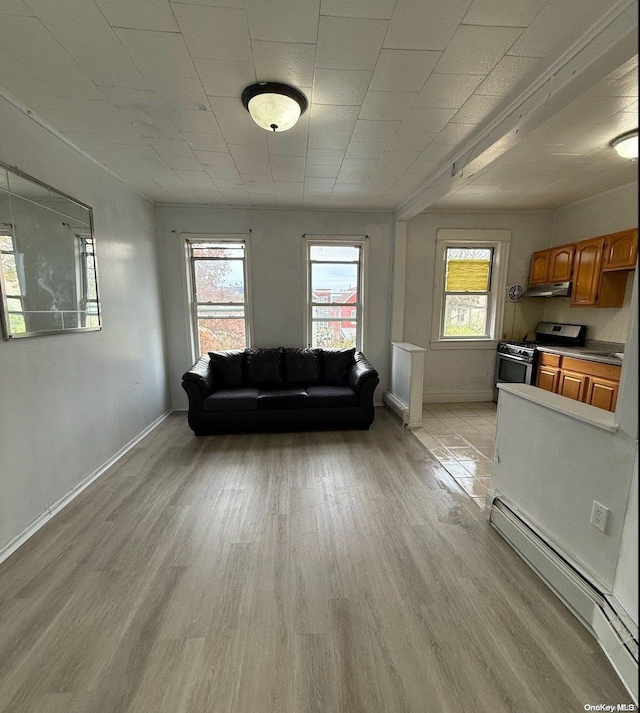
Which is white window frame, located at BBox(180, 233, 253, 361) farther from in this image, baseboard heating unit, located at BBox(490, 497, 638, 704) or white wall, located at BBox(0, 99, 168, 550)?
baseboard heating unit, located at BBox(490, 497, 638, 704)

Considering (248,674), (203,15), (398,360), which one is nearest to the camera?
(248,674)

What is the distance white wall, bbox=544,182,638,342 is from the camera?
3455mm

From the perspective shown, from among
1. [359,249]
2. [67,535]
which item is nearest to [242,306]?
[359,249]

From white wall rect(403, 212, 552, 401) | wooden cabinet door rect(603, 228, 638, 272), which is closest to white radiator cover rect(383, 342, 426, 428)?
white wall rect(403, 212, 552, 401)

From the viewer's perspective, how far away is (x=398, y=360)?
4141 mm

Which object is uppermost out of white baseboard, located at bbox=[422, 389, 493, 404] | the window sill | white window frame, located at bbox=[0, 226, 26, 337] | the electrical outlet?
white window frame, located at bbox=[0, 226, 26, 337]

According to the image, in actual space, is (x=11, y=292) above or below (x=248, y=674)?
above

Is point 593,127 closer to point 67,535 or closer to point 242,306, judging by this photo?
point 242,306

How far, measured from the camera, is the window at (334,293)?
435cm

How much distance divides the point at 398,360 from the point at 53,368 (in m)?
3.51

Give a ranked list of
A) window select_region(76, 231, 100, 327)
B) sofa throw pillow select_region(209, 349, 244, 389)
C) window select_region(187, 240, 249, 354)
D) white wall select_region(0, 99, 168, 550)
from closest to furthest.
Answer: white wall select_region(0, 99, 168, 550) < window select_region(76, 231, 100, 327) < sofa throw pillow select_region(209, 349, 244, 389) < window select_region(187, 240, 249, 354)

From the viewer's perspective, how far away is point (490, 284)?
15.1ft

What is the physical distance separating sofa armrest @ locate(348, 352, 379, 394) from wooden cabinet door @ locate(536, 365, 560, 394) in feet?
6.28

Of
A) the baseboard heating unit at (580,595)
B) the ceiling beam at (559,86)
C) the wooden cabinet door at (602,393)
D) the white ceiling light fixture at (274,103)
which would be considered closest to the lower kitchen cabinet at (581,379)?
the wooden cabinet door at (602,393)
